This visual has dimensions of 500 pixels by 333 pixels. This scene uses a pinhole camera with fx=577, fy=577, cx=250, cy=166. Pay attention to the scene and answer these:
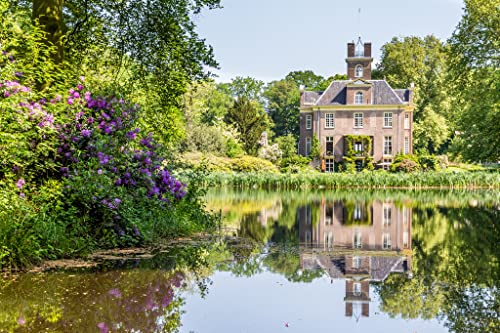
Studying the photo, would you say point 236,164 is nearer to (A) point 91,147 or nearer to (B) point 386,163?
(B) point 386,163

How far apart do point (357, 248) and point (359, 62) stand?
45.4 m

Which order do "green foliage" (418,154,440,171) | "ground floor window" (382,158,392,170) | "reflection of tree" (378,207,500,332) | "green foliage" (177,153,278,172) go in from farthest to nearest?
"ground floor window" (382,158,392,170) < "green foliage" (418,154,440,171) < "green foliage" (177,153,278,172) < "reflection of tree" (378,207,500,332)

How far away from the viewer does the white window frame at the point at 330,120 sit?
4812 cm

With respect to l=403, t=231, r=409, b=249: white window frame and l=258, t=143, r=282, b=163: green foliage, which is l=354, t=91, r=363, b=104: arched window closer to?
l=258, t=143, r=282, b=163: green foliage

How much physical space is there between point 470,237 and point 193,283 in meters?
6.29

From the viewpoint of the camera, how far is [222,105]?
6781 centimetres

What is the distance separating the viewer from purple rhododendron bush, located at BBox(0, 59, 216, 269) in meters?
6.18

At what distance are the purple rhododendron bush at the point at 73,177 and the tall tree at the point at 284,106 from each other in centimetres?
6005

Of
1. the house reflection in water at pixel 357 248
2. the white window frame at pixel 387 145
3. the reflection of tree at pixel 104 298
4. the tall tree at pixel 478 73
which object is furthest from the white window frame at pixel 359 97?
Result: the reflection of tree at pixel 104 298

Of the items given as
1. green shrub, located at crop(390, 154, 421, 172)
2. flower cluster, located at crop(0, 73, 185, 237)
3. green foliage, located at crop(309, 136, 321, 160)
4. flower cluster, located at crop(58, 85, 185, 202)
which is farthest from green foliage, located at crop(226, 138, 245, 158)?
flower cluster, located at crop(0, 73, 185, 237)

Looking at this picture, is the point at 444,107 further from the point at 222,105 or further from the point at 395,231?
the point at 395,231

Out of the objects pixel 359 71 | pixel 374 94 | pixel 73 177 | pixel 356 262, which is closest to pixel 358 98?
pixel 374 94

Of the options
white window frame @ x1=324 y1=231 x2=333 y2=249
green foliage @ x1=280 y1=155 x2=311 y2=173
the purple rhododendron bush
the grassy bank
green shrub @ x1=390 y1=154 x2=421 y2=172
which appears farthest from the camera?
green foliage @ x1=280 y1=155 x2=311 y2=173

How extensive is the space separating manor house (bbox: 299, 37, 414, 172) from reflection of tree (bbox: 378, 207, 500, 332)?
3672cm
